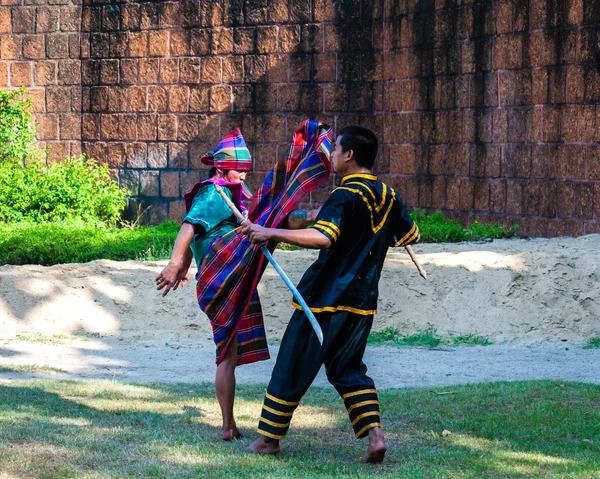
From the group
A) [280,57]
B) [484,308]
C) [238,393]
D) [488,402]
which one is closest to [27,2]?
[280,57]

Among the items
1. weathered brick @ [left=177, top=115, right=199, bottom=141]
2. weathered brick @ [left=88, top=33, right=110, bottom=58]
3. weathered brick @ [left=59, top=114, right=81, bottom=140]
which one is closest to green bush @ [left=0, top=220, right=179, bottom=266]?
weathered brick @ [left=177, top=115, right=199, bottom=141]

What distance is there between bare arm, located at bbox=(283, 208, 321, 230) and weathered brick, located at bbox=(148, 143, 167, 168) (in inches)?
335

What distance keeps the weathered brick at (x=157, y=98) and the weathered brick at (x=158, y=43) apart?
45 cm

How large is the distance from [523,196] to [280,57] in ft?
12.2

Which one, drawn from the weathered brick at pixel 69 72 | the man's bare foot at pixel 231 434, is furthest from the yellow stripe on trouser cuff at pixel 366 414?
the weathered brick at pixel 69 72

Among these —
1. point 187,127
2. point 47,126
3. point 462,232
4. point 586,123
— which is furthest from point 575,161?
point 47,126

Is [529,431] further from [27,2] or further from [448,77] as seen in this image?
[27,2]

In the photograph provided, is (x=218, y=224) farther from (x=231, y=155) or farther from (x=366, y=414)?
(x=366, y=414)

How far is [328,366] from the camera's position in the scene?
14.7ft

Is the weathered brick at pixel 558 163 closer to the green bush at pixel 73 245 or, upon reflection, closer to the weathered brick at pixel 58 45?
the green bush at pixel 73 245

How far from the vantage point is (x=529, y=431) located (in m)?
5.08

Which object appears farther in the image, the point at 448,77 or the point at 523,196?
the point at 448,77

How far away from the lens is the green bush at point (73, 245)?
1049cm

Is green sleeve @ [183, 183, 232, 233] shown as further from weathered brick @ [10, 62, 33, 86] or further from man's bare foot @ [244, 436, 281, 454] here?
weathered brick @ [10, 62, 33, 86]
